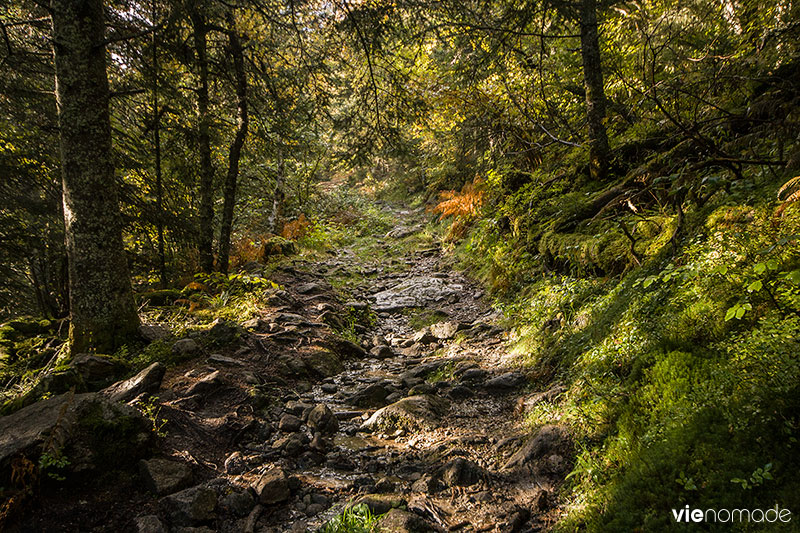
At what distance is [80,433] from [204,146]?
20.8 ft

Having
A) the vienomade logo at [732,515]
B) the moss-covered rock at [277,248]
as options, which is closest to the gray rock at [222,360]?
the vienomade logo at [732,515]

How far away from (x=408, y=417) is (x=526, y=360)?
188cm

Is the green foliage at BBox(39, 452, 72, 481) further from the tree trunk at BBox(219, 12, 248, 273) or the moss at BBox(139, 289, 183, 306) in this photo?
the tree trunk at BBox(219, 12, 248, 273)

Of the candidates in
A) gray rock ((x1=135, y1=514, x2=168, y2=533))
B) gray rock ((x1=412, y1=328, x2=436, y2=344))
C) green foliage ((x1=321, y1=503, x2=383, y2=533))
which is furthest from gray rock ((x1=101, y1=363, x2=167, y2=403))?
gray rock ((x1=412, y1=328, x2=436, y2=344))

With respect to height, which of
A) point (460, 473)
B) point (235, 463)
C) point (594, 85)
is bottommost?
point (460, 473)

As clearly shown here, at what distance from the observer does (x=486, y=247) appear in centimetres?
1017

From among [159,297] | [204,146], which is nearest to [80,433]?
[159,297]

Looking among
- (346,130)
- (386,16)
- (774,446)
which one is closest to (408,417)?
(774,446)

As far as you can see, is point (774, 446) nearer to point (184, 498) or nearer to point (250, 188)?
→ point (184, 498)

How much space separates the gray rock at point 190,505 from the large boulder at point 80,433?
619mm

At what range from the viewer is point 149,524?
251 cm

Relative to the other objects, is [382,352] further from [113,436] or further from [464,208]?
[464,208]

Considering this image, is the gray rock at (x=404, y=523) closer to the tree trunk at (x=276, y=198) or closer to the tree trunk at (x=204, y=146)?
the tree trunk at (x=204, y=146)

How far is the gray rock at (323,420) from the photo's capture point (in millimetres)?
4066
